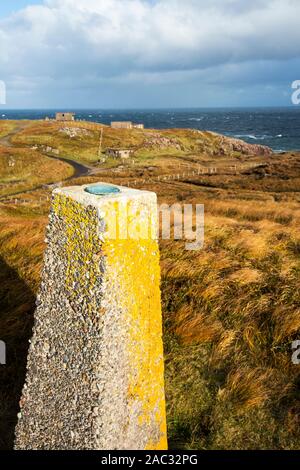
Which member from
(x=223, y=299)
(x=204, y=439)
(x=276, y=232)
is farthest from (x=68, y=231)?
(x=276, y=232)

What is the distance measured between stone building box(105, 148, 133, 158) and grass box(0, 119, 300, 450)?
68565mm

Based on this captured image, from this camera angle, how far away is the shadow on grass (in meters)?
4.81

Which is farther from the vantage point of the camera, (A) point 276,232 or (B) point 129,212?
(A) point 276,232

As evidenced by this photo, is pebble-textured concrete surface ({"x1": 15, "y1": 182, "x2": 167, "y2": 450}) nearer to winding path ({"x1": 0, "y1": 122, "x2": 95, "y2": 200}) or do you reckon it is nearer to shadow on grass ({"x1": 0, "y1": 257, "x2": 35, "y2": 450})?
shadow on grass ({"x1": 0, "y1": 257, "x2": 35, "y2": 450})

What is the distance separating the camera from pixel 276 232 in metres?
11.6

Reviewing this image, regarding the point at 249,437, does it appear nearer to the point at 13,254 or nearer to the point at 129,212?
the point at 129,212

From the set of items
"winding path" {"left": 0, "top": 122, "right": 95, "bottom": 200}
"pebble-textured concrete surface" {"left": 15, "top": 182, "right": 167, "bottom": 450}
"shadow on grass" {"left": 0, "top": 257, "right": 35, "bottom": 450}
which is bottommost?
"shadow on grass" {"left": 0, "top": 257, "right": 35, "bottom": 450}

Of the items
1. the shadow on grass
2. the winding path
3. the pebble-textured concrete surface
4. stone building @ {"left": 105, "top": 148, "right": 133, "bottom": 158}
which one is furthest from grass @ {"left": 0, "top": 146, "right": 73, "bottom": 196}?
the pebble-textured concrete surface

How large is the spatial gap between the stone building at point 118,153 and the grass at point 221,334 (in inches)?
2699

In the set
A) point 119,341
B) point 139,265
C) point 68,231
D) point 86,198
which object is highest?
point 86,198

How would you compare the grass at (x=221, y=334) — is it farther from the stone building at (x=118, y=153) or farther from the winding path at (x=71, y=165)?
the stone building at (x=118, y=153)

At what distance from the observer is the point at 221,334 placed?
592 centimetres
